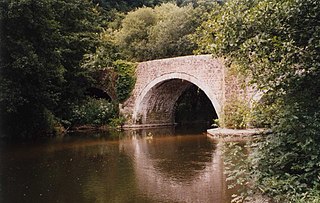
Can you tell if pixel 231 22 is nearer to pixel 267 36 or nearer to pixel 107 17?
pixel 267 36

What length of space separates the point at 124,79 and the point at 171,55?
8021 millimetres

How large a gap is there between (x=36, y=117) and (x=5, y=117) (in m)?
1.21

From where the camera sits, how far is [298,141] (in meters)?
5.20

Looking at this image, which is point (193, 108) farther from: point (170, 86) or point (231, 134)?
point (231, 134)

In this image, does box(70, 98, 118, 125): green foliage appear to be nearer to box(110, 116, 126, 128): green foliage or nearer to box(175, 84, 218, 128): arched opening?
box(110, 116, 126, 128): green foliage

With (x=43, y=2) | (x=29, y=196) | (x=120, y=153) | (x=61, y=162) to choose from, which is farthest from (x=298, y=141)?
(x=43, y=2)

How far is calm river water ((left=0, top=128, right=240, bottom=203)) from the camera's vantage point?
6.54 metres

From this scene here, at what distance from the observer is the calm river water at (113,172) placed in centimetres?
654

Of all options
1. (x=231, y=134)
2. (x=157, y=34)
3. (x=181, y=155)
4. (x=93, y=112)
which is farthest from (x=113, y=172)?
(x=157, y=34)

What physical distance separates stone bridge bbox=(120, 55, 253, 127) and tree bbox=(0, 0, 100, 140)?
3241mm

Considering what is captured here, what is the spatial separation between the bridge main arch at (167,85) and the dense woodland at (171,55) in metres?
0.72

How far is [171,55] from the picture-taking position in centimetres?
2745

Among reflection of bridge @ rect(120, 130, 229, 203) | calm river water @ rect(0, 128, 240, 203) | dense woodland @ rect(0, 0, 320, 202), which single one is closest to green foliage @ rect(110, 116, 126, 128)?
dense woodland @ rect(0, 0, 320, 202)

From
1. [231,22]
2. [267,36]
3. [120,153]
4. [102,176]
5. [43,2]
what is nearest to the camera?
[267,36]
